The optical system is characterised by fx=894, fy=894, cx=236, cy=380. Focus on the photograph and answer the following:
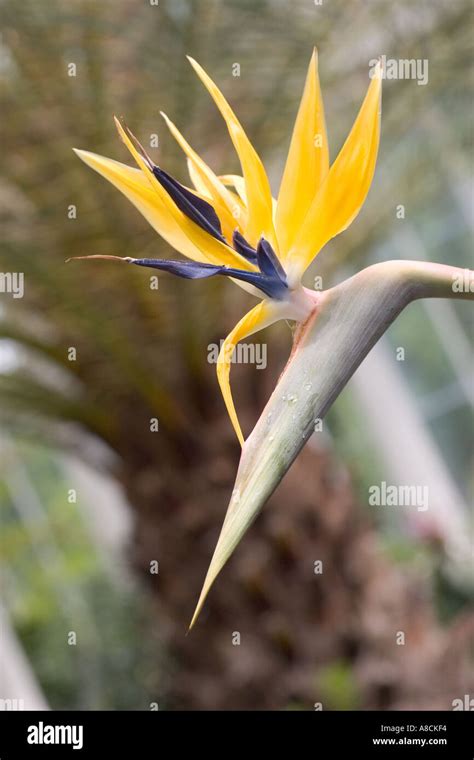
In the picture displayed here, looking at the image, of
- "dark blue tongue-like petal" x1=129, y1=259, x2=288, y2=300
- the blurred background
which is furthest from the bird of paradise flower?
the blurred background

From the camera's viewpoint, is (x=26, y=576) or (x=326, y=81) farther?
(x=26, y=576)

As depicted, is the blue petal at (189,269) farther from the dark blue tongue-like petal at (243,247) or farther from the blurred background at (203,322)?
the blurred background at (203,322)

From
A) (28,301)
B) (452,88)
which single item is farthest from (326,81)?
(28,301)

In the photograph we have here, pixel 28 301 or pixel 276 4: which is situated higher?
pixel 276 4

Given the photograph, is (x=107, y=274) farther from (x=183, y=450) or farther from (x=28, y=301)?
(x=183, y=450)

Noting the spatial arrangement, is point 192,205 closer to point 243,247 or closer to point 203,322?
point 243,247

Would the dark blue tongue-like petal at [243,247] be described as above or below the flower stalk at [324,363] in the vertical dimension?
above

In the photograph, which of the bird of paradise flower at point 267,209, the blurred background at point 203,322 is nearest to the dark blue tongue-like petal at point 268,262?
the bird of paradise flower at point 267,209
